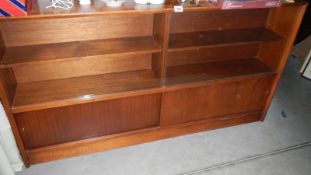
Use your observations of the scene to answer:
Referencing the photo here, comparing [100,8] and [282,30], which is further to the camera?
[282,30]

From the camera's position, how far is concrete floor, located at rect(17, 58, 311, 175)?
186cm

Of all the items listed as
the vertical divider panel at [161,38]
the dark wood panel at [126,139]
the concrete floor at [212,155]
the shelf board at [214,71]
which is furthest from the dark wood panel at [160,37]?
the concrete floor at [212,155]

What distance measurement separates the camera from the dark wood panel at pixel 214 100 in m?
1.97

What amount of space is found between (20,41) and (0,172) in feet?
2.62

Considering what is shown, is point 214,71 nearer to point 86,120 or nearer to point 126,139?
point 126,139

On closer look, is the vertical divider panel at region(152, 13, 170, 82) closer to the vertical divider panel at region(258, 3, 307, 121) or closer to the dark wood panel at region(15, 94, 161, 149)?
the dark wood panel at region(15, 94, 161, 149)

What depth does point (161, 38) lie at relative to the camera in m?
1.71

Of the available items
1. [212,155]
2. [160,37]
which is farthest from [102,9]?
[212,155]

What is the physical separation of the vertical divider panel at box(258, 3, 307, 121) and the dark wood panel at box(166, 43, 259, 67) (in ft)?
0.39

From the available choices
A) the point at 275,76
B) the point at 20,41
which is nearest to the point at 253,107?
the point at 275,76

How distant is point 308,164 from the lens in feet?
6.49

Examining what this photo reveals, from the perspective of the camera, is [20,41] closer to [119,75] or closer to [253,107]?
[119,75]

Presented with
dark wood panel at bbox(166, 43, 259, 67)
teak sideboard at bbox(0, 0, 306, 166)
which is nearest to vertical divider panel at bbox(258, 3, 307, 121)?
teak sideboard at bbox(0, 0, 306, 166)

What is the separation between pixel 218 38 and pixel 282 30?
1.61 ft
